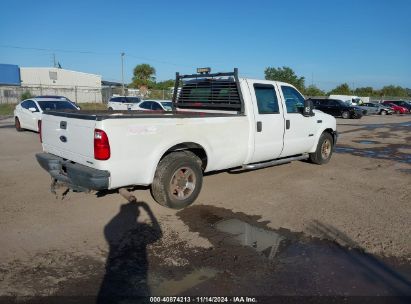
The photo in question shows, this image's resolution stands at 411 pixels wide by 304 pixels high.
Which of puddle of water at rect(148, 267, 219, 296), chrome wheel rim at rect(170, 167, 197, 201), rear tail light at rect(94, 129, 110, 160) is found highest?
rear tail light at rect(94, 129, 110, 160)

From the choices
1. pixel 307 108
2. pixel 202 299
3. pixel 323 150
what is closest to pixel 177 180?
pixel 202 299

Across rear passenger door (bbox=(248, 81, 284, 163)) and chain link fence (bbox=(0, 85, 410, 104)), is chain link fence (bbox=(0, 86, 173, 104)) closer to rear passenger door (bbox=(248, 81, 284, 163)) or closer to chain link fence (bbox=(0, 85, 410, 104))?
chain link fence (bbox=(0, 85, 410, 104))

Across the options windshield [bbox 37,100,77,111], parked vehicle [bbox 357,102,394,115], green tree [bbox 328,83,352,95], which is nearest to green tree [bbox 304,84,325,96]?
green tree [bbox 328,83,352,95]

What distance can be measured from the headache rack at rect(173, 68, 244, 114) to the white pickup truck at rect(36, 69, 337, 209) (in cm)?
2

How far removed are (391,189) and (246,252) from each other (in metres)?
4.17

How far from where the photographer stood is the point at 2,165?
8.78 metres

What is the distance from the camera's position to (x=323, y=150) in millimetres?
9148

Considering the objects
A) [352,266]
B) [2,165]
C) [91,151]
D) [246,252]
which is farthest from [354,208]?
[2,165]

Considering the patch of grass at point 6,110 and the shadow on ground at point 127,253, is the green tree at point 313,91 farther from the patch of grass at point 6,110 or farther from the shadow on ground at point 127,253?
the shadow on ground at point 127,253

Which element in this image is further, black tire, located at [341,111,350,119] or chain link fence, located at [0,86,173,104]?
chain link fence, located at [0,86,173,104]

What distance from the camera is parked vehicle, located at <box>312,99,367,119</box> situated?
30484 millimetres

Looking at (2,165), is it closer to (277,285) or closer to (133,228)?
(133,228)

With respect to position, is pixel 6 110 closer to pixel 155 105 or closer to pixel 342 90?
pixel 155 105

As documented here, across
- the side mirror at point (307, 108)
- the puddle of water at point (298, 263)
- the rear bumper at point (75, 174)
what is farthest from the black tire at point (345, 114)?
the rear bumper at point (75, 174)
